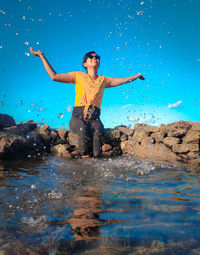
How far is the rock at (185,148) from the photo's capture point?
519 centimetres

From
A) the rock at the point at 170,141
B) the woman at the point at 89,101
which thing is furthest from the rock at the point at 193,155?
the woman at the point at 89,101

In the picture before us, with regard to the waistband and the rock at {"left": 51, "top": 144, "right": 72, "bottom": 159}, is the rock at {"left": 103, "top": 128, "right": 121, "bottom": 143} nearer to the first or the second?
the waistband

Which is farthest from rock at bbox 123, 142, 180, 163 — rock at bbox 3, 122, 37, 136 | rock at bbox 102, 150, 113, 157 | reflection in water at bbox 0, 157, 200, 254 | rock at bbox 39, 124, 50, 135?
rock at bbox 3, 122, 37, 136

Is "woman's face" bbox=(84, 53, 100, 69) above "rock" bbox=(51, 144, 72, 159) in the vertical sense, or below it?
above

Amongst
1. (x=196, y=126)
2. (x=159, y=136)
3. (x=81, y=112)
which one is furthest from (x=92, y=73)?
(x=196, y=126)

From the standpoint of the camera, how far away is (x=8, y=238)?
1145 mm

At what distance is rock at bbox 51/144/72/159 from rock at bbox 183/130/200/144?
3475mm

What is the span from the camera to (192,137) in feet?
17.6

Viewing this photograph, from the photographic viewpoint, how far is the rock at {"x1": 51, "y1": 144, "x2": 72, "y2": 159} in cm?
557

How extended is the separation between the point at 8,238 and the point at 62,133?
5.60m

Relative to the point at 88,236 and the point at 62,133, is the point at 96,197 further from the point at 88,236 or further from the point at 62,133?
the point at 62,133

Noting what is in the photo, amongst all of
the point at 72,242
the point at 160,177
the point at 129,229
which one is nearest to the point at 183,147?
the point at 160,177

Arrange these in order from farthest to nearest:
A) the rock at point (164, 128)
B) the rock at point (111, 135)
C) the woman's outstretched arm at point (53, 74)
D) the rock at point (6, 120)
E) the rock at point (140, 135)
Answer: the rock at point (6, 120)
the rock at point (111, 135)
the rock at point (140, 135)
the rock at point (164, 128)
the woman's outstretched arm at point (53, 74)

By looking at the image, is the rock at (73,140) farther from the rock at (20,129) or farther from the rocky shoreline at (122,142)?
the rock at (20,129)
